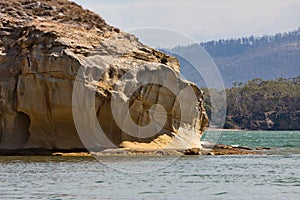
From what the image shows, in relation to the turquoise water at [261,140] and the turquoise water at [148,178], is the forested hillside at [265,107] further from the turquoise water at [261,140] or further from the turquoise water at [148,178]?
the turquoise water at [148,178]

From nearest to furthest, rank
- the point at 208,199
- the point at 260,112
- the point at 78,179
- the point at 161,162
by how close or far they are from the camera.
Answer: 1. the point at 208,199
2. the point at 78,179
3. the point at 161,162
4. the point at 260,112

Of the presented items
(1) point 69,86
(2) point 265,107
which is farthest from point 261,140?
(2) point 265,107

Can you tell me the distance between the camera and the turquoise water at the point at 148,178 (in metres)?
28.5

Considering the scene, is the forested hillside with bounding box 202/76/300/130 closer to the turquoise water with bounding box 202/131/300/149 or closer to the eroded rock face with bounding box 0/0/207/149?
the turquoise water with bounding box 202/131/300/149

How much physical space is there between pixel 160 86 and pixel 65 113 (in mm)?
7005

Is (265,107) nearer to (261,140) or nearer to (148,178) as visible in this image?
(261,140)

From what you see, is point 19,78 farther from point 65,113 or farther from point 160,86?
point 160,86

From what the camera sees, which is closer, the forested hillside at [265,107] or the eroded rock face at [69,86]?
the eroded rock face at [69,86]

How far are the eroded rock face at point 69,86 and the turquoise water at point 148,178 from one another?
3.91m

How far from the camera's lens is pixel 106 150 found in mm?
47688

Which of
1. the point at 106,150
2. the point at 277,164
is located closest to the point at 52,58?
the point at 106,150

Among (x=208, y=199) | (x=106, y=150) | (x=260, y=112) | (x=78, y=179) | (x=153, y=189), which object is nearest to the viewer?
(x=208, y=199)

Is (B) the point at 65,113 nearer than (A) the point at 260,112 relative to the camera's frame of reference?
Yes

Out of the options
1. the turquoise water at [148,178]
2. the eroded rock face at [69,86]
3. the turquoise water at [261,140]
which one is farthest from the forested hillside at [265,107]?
the turquoise water at [148,178]
